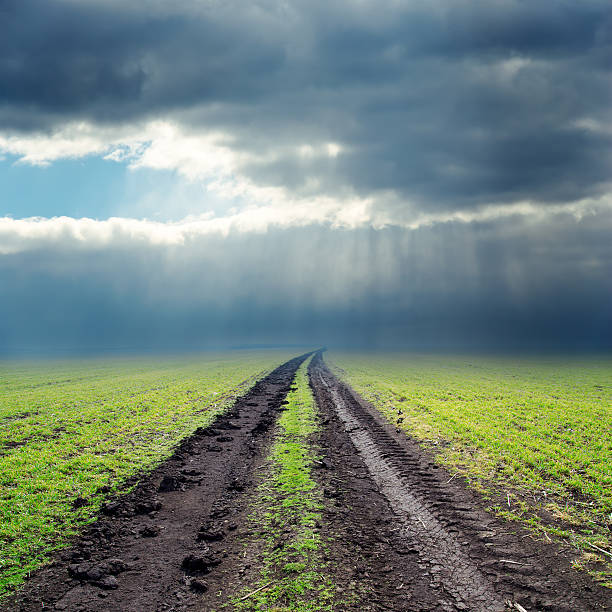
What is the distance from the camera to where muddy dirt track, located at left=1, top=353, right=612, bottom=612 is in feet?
19.9

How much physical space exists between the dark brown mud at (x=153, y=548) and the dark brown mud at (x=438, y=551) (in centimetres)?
263

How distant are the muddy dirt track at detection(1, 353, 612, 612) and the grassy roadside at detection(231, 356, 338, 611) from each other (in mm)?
229

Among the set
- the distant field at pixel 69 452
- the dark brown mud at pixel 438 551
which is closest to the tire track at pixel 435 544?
the dark brown mud at pixel 438 551

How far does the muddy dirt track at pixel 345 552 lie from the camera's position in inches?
239

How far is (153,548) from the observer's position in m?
7.71

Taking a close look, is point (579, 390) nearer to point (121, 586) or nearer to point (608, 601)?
point (608, 601)

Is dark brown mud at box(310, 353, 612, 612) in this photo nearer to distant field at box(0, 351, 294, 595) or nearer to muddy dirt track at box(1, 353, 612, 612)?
muddy dirt track at box(1, 353, 612, 612)

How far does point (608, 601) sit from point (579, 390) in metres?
33.1

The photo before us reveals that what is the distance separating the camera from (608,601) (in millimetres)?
6035

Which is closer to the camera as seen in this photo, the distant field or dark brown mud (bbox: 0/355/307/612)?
dark brown mud (bbox: 0/355/307/612)

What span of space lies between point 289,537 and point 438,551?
9.15 ft

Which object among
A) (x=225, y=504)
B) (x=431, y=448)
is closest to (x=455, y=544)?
(x=225, y=504)

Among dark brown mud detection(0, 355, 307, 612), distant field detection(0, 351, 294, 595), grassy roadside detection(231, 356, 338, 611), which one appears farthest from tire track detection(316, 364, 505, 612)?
distant field detection(0, 351, 294, 595)

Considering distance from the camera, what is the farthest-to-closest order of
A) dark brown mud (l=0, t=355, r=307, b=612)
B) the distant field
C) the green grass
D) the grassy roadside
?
the green grass, the distant field, dark brown mud (l=0, t=355, r=307, b=612), the grassy roadside
